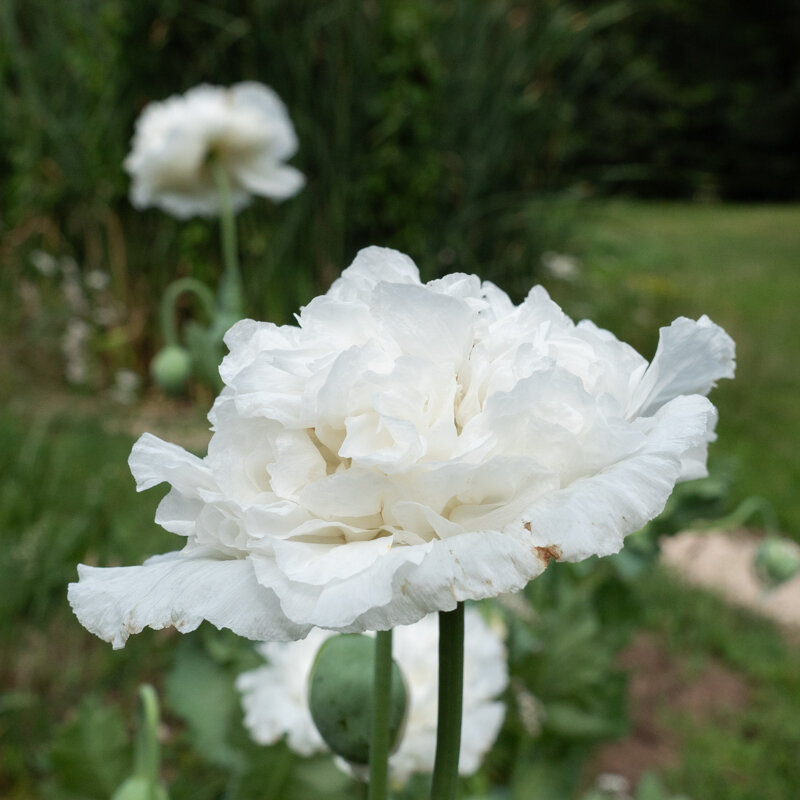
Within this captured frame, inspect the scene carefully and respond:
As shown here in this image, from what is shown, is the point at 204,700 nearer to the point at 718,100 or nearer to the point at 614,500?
the point at 614,500

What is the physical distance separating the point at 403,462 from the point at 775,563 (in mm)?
1246

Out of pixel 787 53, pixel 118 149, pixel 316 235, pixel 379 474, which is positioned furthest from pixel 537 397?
pixel 787 53

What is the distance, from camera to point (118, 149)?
3.45 metres

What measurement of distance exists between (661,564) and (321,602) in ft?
8.62

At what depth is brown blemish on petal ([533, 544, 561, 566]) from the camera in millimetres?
367

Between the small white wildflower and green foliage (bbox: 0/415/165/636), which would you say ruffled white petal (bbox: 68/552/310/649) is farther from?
the small white wildflower

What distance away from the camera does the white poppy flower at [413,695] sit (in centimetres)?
81

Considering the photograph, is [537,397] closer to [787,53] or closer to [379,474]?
[379,474]

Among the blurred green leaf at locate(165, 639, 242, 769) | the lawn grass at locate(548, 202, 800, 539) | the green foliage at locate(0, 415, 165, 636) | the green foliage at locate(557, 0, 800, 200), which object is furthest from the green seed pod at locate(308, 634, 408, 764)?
the green foliage at locate(557, 0, 800, 200)

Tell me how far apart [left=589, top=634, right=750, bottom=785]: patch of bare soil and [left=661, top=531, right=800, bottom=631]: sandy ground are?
40 centimetres

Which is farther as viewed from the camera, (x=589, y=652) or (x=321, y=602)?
(x=589, y=652)

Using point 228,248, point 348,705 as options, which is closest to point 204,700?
point 228,248

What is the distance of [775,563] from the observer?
1.48 metres

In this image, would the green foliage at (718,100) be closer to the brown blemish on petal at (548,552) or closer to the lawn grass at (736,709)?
the lawn grass at (736,709)
